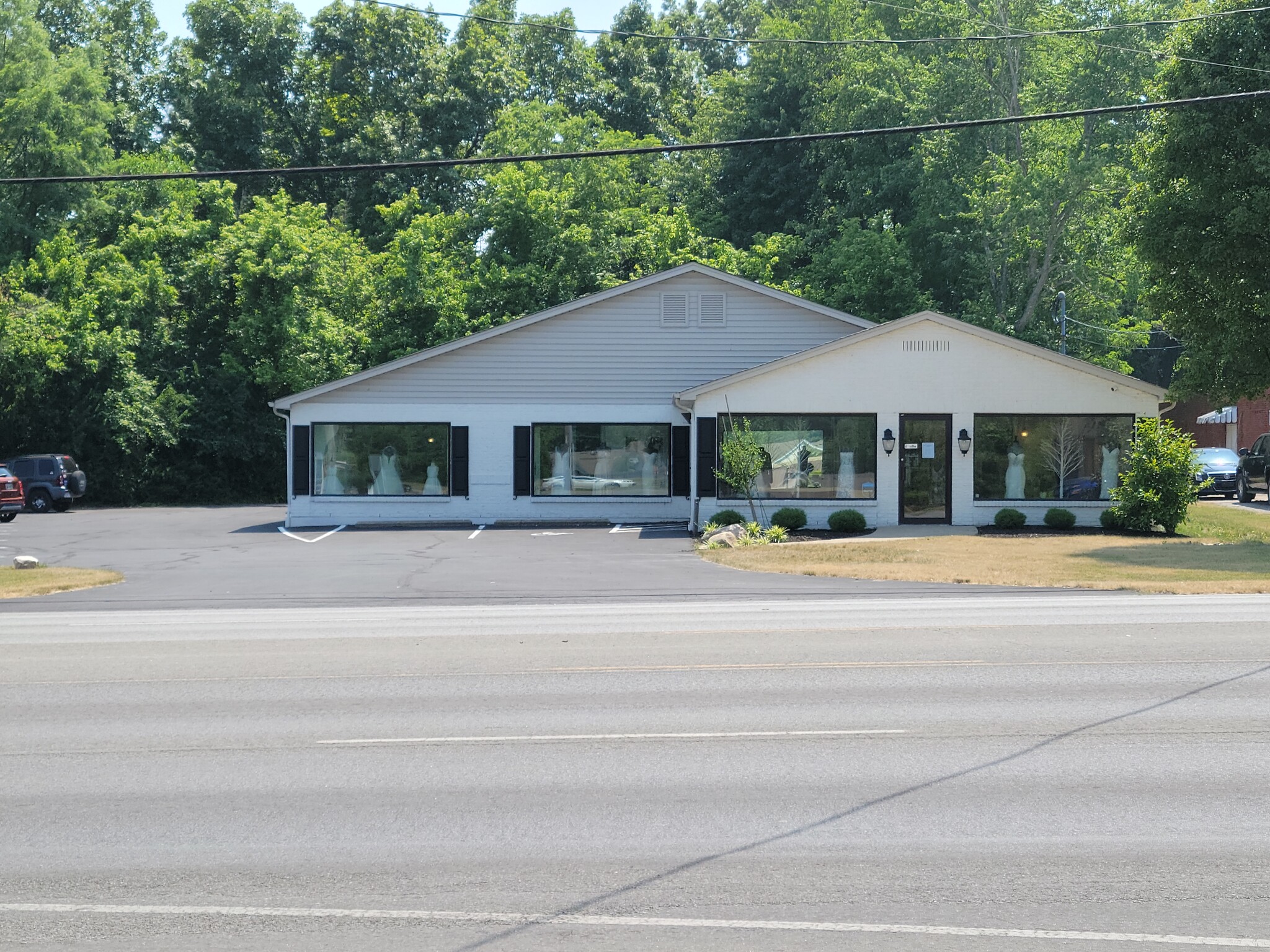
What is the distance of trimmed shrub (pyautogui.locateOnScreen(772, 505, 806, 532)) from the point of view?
28.9 m

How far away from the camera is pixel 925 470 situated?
29719 mm

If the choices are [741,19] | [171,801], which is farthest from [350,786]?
[741,19]

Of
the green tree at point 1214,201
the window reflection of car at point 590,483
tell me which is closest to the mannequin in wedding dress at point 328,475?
the window reflection of car at point 590,483

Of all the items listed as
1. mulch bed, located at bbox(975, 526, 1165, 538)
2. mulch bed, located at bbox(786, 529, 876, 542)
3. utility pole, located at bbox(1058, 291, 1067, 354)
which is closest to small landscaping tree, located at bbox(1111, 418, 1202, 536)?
mulch bed, located at bbox(975, 526, 1165, 538)

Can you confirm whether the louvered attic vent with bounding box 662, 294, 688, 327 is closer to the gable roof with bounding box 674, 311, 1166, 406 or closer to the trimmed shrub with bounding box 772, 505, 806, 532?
the gable roof with bounding box 674, 311, 1166, 406

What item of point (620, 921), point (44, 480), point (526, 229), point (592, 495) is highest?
point (526, 229)

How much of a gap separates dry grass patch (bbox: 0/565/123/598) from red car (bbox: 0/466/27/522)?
596 inches

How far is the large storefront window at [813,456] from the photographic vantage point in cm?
2962

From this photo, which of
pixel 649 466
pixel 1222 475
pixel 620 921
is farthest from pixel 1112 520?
pixel 620 921

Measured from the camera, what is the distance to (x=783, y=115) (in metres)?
57.0

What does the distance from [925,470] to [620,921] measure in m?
25.2

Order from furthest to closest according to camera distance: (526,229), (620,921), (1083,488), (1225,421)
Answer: (1225,421), (526,229), (1083,488), (620,921)

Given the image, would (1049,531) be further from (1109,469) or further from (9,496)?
(9,496)

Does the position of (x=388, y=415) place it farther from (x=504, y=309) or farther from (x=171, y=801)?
(x=171, y=801)
